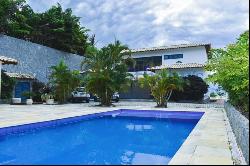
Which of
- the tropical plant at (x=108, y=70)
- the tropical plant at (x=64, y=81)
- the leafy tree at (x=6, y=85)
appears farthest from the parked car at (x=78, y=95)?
the tropical plant at (x=108, y=70)

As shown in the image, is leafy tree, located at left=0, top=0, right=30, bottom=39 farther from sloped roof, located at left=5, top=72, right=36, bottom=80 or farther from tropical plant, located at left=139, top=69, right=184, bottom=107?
tropical plant, located at left=139, top=69, right=184, bottom=107

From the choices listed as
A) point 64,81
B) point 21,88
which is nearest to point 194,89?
point 64,81

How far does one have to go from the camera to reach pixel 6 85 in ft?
77.5

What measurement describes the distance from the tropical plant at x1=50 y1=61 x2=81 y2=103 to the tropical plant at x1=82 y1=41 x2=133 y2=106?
2.61 m

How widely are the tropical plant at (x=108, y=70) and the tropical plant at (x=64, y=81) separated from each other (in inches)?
103

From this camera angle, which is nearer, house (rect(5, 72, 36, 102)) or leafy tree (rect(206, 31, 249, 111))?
leafy tree (rect(206, 31, 249, 111))

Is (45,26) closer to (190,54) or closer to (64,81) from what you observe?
(64,81)

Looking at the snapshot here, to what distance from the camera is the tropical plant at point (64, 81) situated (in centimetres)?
2497

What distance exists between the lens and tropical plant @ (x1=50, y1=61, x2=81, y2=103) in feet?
81.9

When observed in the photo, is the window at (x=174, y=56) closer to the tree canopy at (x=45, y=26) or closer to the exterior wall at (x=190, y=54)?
the exterior wall at (x=190, y=54)

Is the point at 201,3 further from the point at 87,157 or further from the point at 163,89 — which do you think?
the point at 163,89

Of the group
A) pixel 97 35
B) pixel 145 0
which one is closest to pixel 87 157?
pixel 145 0

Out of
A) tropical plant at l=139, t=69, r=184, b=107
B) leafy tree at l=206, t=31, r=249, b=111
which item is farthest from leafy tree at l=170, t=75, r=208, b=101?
leafy tree at l=206, t=31, r=249, b=111

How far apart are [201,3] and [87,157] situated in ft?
14.1
